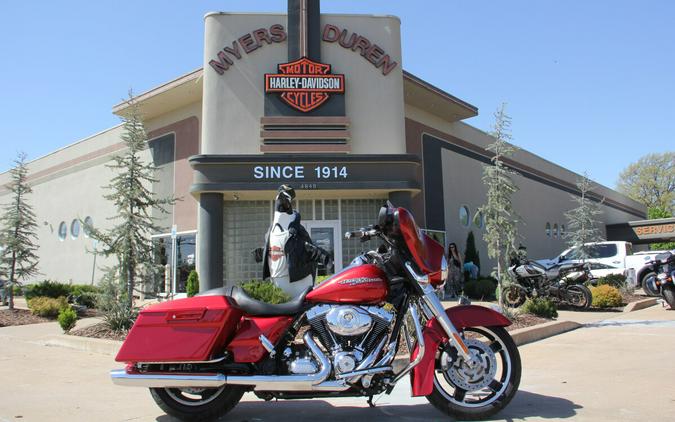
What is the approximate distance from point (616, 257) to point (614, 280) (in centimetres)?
301

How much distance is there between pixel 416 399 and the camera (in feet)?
16.8

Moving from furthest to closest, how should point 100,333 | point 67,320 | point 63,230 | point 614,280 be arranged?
point 63,230 → point 614,280 → point 67,320 → point 100,333

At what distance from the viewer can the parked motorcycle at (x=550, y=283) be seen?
1270 cm

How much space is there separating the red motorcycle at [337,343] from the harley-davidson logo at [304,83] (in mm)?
11419

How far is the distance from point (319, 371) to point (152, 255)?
7.55m

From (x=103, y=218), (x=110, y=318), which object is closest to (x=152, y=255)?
(x=110, y=318)

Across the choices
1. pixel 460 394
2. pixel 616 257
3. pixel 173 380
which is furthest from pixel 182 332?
pixel 616 257

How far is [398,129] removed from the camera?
1565cm

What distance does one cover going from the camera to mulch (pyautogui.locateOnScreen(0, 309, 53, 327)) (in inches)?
508

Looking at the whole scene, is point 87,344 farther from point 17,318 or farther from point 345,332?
point 17,318

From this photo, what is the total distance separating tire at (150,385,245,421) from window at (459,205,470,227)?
60.2ft

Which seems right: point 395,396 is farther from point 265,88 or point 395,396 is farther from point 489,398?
point 265,88

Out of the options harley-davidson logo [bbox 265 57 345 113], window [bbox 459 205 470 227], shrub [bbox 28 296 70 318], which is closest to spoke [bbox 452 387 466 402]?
harley-davidson logo [bbox 265 57 345 113]

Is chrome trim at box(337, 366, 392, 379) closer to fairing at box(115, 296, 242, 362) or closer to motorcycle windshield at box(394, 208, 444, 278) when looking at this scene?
motorcycle windshield at box(394, 208, 444, 278)
